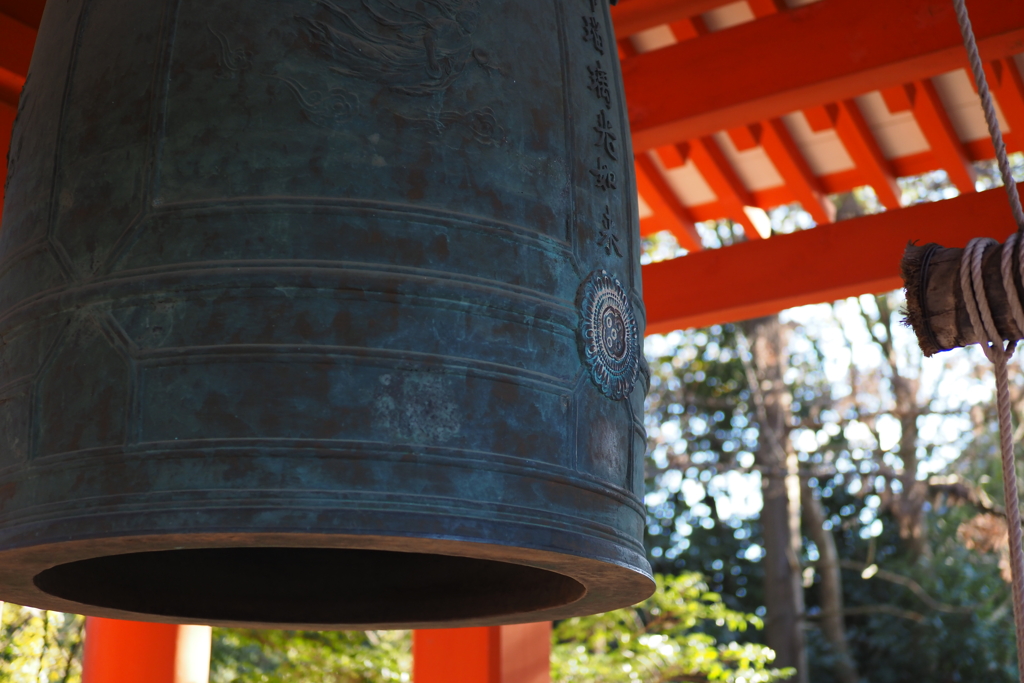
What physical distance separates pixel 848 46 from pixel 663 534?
10.5 metres

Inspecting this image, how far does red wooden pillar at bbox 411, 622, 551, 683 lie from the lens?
335cm

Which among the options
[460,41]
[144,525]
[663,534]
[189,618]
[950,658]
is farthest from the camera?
[663,534]

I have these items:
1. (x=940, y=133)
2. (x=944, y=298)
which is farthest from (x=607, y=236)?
(x=940, y=133)

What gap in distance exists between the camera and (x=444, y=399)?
1334 mm

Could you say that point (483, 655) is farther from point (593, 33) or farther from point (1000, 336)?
point (1000, 336)

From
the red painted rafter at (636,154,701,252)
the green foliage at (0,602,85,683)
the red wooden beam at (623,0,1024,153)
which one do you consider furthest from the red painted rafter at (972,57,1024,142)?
the green foliage at (0,602,85,683)

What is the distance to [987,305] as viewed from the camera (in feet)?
4.56

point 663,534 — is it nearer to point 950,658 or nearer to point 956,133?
point 950,658

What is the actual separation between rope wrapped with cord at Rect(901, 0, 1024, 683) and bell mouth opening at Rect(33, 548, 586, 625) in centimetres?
64

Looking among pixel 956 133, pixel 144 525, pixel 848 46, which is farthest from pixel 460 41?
pixel 956 133

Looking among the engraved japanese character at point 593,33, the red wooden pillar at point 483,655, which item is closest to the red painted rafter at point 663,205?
the red wooden pillar at point 483,655

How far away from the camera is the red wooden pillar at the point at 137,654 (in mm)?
3465

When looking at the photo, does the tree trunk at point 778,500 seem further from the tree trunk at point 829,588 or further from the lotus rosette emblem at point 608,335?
the lotus rosette emblem at point 608,335

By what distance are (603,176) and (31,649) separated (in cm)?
752
